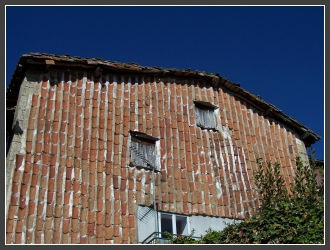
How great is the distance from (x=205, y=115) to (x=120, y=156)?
349cm

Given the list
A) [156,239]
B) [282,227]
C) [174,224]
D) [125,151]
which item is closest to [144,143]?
[125,151]

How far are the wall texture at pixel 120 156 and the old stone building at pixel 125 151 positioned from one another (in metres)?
0.03

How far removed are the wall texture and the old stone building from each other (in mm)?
27

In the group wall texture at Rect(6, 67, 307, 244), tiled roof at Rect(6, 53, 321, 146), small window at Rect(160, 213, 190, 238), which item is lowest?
small window at Rect(160, 213, 190, 238)

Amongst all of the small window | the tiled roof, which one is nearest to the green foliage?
the small window

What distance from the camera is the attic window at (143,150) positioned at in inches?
489

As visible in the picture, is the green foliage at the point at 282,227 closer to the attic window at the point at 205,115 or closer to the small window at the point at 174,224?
the small window at the point at 174,224

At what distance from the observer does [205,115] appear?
14539mm

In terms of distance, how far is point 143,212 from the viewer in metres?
11.5

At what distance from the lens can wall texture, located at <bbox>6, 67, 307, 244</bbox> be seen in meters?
10.5

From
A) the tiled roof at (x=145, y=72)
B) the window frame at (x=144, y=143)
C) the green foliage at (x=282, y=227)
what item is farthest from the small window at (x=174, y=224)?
the tiled roof at (x=145, y=72)

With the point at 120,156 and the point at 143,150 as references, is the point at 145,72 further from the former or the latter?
the point at 120,156

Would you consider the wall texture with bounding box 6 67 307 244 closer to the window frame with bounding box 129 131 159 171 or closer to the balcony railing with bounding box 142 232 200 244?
the window frame with bounding box 129 131 159 171

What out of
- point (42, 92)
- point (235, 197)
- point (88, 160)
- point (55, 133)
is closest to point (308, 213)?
point (235, 197)
